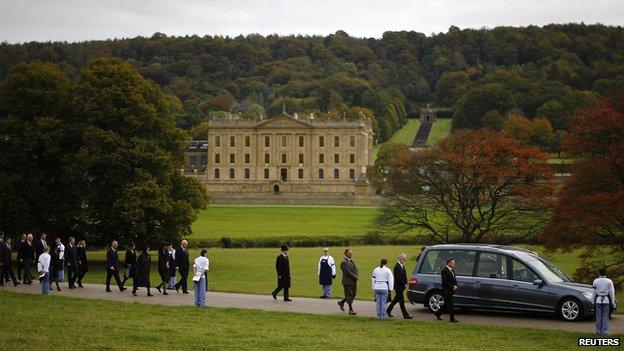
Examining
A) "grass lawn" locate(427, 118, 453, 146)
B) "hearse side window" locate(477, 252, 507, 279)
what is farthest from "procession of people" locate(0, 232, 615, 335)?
"grass lawn" locate(427, 118, 453, 146)

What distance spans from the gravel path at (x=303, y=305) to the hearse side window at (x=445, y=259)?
0.99m

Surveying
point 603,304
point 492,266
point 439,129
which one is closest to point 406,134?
point 439,129

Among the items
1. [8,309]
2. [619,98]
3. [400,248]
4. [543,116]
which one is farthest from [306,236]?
[543,116]

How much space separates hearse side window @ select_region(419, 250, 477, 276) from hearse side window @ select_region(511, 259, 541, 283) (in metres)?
0.91

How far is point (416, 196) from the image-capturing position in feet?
164

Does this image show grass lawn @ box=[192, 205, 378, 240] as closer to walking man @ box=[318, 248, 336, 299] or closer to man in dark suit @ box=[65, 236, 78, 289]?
walking man @ box=[318, 248, 336, 299]

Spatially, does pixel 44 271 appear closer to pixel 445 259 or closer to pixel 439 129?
pixel 445 259

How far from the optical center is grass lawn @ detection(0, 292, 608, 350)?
15.3 meters

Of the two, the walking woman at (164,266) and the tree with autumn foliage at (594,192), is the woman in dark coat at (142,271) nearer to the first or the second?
the walking woman at (164,266)

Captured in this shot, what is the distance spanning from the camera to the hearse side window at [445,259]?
20812mm

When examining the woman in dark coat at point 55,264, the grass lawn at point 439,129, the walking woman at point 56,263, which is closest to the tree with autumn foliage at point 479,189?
the walking woman at point 56,263

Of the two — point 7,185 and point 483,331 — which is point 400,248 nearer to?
point 7,185

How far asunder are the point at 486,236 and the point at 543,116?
101 metres

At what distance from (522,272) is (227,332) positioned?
23.0 ft
